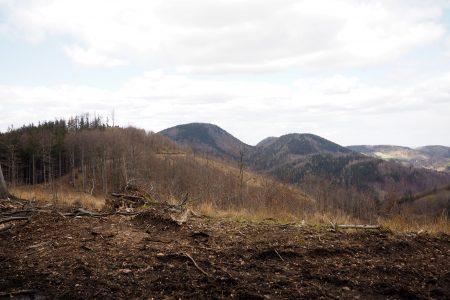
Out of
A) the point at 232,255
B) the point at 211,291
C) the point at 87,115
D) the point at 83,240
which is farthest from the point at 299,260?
the point at 87,115

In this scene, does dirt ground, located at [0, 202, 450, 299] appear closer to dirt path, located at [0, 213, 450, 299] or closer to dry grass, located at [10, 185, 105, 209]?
dirt path, located at [0, 213, 450, 299]

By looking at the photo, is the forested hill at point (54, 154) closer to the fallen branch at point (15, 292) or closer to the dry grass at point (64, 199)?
the dry grass at point (64, 199)

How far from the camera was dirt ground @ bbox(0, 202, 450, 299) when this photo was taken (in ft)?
14.4

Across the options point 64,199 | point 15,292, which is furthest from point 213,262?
point 64,199

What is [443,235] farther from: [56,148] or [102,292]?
[56,148]

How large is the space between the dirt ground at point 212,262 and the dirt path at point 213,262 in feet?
0.04

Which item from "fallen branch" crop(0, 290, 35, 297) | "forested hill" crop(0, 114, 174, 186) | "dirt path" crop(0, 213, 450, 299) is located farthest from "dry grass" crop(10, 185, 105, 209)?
"forested hill" crop(0, 114, 174, 186)

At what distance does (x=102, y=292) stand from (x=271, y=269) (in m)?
2.12

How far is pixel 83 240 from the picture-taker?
20.4ft

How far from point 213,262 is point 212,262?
2 centimetres

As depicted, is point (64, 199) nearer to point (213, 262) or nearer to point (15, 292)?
point (15, 292)

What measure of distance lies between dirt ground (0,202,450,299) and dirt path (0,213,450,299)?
0.01 meters

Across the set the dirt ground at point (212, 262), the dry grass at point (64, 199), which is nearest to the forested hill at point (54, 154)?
the dry grass at point (64, 199)

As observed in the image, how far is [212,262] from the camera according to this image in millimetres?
5219
